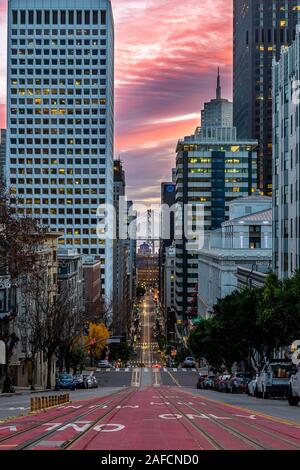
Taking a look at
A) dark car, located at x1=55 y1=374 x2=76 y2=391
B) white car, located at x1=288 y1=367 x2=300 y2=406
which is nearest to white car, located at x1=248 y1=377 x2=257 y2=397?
white car, located at x1=288 y1=367 x2=300 y2=406

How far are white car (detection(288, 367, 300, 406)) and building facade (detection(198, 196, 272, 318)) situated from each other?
82864mm

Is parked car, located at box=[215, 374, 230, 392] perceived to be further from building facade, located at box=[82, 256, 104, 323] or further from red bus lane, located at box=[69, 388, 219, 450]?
→ building facade, located at box=[82, 256, 104, 323]

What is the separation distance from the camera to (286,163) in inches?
3263

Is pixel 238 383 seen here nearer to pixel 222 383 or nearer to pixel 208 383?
pixel 222 383

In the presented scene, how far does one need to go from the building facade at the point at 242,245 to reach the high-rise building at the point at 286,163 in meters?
30.7

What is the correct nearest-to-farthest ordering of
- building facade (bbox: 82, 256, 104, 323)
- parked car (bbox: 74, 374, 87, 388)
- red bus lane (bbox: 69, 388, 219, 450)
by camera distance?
1. red bus lane (bbox: 69, 388, 219, 450)
2. parked car (bbox: 74, 374, 87, 388)
3. building facade (bbox: 82, 256, 104, 323)

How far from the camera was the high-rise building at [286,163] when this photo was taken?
254 ft

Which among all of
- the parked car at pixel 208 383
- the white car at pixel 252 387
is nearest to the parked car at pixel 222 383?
the parked car at pixel 208 383

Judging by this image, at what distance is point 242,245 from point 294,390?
334 feet

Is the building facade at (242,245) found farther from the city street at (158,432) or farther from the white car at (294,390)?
the city street at (158,432)

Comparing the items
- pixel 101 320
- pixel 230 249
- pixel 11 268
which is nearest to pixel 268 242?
pixel 230 249

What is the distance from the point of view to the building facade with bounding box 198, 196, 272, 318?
127625 mm

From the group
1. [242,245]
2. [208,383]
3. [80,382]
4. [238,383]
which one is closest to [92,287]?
[242,245]
